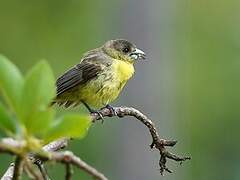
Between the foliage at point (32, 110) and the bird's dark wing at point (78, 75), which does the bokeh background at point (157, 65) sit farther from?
the foliage at point (32, 110)

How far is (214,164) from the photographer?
9.94 m

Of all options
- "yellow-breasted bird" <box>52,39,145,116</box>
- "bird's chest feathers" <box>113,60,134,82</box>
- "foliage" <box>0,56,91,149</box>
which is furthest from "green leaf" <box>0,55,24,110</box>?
"bird's chest feathers" <box>113,60,134,82</box>

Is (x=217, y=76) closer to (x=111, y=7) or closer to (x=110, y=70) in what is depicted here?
(x=111, y=7)

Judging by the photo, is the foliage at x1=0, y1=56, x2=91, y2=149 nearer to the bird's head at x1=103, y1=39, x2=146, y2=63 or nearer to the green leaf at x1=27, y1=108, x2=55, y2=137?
the green leaf at x1=27, y1=108, x2=55, y2=137

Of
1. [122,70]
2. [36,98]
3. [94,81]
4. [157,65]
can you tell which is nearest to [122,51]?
[122,70]

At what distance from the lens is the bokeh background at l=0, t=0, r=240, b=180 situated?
8.62 metres

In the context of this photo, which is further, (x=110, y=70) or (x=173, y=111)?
(x=173, y=111)

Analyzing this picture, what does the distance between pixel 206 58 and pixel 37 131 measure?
13036 millimetres

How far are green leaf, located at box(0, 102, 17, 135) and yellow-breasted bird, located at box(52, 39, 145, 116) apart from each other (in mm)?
2471

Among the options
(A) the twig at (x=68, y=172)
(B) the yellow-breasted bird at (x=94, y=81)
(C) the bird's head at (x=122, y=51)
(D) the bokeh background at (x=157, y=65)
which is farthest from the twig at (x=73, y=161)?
(D) the bokeh background at (x=157, y=65)

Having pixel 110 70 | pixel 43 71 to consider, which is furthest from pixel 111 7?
pixel 43 71

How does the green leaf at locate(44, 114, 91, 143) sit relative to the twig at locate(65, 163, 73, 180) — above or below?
above

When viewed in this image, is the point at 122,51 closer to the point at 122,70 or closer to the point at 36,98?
the point at 122,70

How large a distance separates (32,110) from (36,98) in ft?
0.04
